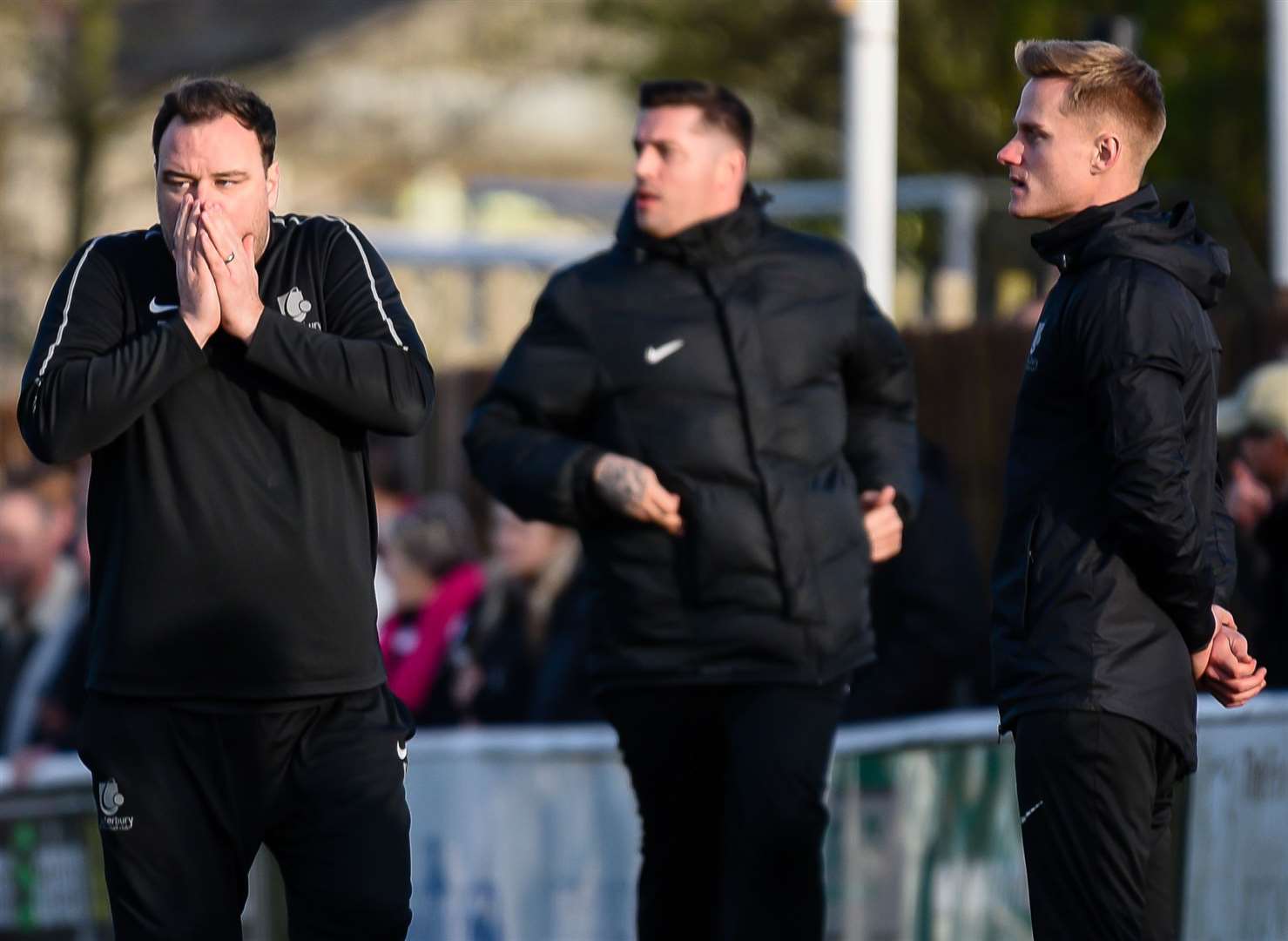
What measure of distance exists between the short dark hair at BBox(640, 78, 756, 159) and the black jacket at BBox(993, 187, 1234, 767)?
5.33 feet

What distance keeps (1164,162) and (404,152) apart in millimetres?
9870

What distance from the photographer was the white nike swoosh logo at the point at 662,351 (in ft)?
20.0

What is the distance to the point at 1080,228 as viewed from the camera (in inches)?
188

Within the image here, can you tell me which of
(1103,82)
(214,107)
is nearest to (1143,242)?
(1103,82)

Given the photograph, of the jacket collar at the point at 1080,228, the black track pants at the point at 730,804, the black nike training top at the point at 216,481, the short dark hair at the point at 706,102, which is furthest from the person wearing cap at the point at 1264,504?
the black nike training top at the point at 216,481

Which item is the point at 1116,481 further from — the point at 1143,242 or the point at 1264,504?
the point at 1264,504

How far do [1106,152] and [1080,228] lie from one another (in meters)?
0.16

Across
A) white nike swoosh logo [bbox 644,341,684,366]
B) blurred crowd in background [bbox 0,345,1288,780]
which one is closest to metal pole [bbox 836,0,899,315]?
blurred crowd in background [bbox 0,345,1288,780]

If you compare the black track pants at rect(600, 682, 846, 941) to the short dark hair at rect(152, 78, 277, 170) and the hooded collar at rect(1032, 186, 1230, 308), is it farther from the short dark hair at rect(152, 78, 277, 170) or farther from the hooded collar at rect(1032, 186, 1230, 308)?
the short dark hair at rect(152, 78, 277, 170)

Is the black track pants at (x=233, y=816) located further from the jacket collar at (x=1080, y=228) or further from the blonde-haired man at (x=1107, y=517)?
→ the jacket collar at (x=1080, y=228)

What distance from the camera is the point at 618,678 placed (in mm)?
6074

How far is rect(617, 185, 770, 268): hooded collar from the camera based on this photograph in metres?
6.17

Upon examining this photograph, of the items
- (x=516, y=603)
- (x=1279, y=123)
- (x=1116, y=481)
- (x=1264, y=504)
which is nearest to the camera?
(x=1116, y=481)

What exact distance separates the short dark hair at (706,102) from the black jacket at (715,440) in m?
0.23
